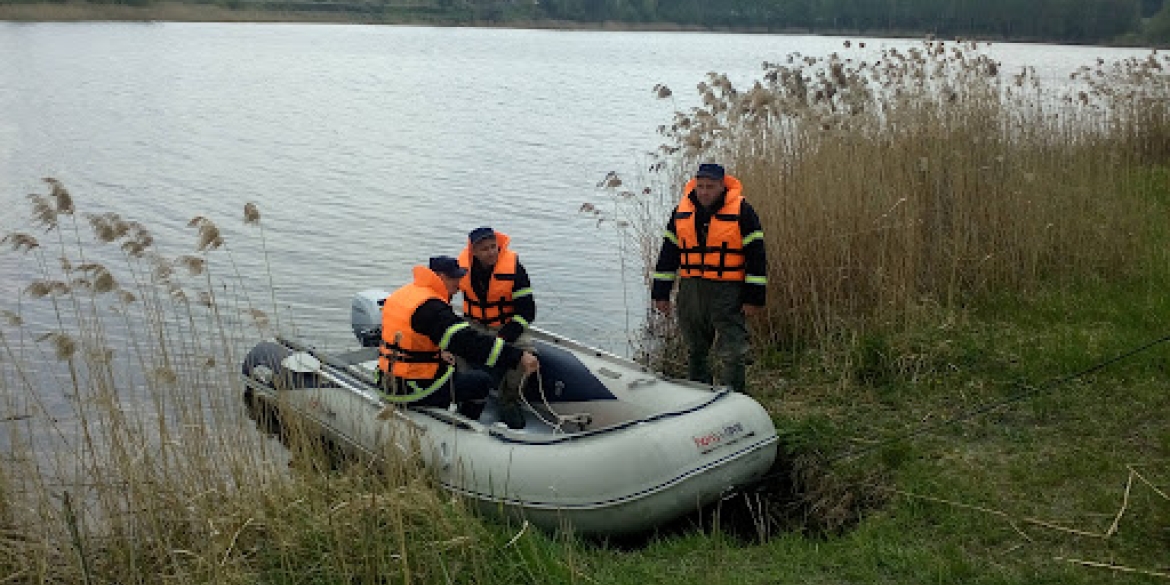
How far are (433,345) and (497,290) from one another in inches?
26.5

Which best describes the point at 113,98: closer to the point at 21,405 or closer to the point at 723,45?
the point at 21,405

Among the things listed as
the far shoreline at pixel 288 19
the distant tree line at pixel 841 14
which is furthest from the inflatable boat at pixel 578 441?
the far shoreline at pixel 288 19

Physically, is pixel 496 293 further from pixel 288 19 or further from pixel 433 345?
pixel 288 19

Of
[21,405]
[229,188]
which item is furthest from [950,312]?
[229,188]

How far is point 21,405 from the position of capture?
22.0ft

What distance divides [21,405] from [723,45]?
162 feet

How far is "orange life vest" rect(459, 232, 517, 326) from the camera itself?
20.5 feet

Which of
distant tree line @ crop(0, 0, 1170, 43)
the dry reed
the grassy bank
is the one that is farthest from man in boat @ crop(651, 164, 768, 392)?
distant tree line @ crop(0, 0, 1170, 43)

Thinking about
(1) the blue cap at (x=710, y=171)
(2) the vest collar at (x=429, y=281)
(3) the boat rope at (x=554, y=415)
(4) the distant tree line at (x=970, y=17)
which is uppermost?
(4) the distant tree line at (x=970, y=17)

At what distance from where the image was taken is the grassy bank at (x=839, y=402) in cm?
424

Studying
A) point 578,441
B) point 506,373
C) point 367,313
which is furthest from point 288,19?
point 578,441

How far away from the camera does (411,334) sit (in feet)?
18.6

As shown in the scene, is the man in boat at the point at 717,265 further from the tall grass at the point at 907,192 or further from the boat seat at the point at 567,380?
the tall grass at the point at 907,192

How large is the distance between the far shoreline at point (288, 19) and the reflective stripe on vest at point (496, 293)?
22.4 m
